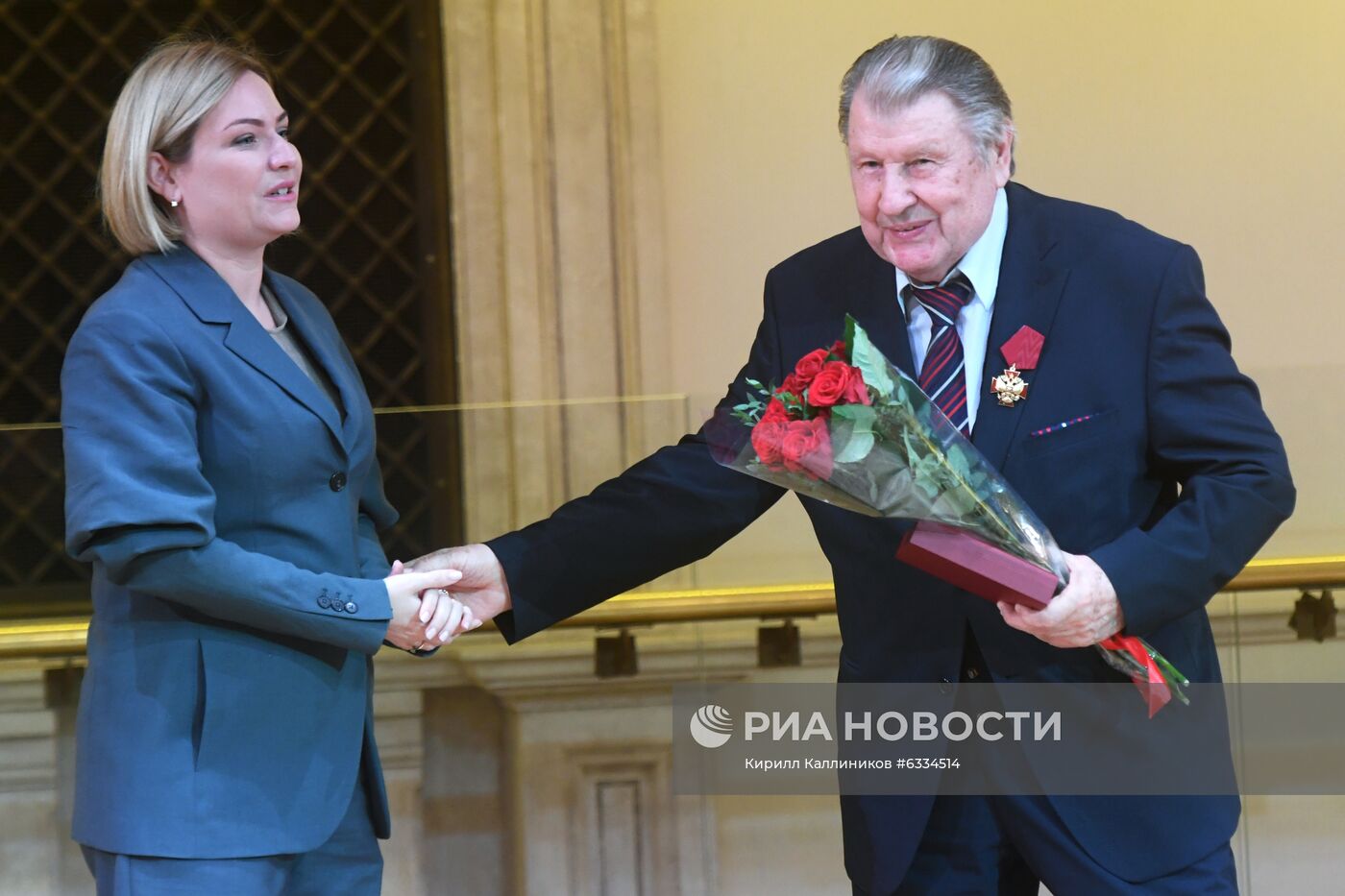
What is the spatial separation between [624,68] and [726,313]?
0.70m

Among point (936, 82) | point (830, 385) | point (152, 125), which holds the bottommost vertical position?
point (152, 125)

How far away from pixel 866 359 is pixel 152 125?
1.08 metres

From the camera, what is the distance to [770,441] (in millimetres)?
2207

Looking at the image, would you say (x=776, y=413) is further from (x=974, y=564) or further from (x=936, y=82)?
(x=936, y=82)

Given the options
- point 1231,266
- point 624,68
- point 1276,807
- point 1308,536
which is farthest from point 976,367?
point 1231,266

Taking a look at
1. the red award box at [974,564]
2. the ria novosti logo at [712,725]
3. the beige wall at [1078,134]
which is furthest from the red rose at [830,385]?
the beige wall at [1078,134]

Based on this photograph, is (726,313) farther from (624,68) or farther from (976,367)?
(976,367)

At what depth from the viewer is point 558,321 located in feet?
14.2

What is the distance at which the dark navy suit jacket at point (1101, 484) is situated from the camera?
2.38 metres

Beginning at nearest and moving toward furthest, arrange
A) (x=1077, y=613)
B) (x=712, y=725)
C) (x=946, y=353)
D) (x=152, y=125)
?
(x=1077, y=613) → (x=152, y=125) → (x=946, y=353) → (x=712, y=725)

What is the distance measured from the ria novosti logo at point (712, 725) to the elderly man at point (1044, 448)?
3.07ft

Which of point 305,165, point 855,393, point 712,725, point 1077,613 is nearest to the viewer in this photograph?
point 855,393

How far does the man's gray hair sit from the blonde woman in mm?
881

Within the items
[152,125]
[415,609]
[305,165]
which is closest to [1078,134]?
[305,165]
